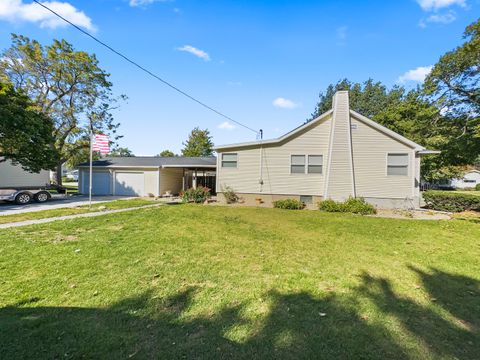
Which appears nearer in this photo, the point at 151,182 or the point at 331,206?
the point at 331,206

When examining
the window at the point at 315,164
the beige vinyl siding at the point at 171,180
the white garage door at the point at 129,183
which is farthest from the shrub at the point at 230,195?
the white garage door at the point at 129,183

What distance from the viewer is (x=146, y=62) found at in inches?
398

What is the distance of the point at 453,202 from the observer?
1412 centimetres

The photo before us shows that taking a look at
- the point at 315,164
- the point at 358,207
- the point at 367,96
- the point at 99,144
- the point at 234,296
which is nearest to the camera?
the point at 234,296

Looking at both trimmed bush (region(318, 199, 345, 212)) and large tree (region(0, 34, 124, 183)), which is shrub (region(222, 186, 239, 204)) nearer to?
trimmed bush (region(318, 199, 345, 212))

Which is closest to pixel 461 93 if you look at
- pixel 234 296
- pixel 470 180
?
pixel 234 296

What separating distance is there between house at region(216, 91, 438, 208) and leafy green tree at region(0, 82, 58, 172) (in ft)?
43.4

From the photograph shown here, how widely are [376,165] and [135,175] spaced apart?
1724 centimetres

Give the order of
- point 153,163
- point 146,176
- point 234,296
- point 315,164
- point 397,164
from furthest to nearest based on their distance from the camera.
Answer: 1. point 153,163
2. point 146,176
3. point 315,164
4. point 397,164
5. point 234,296

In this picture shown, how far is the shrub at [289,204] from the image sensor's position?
13.2m

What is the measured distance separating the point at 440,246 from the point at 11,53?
31957 millimetres

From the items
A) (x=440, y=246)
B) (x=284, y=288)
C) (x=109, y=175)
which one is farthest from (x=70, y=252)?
(x=109, y=175)

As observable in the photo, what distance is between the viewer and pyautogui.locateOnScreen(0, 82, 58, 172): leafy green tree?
48.2ft

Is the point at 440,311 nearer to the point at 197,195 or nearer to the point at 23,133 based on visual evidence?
the point at 197,195
